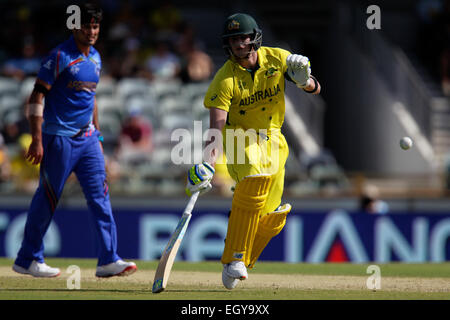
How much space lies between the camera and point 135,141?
1360 centimetres

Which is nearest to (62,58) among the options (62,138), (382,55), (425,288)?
(62,138)

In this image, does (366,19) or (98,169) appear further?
(366,19)

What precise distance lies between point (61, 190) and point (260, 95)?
1738 mm

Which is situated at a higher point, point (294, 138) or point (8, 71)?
point (8, 71)

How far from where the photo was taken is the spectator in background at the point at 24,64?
1532 cm

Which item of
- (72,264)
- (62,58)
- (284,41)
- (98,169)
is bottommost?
(72,264)

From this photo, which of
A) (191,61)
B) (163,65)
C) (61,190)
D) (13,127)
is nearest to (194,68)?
(191,61)

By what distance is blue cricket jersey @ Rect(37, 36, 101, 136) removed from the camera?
6.73 m

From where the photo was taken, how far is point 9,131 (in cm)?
1387

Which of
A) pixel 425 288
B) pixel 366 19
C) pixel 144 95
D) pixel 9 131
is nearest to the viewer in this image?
pixel 425 288

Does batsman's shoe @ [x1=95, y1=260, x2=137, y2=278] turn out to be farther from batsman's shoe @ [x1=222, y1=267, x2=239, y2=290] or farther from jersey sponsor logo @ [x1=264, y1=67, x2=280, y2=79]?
jersey sponsor logo @ [x1=264, y1=67, x2=280, y2=79]

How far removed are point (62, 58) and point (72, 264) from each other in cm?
255

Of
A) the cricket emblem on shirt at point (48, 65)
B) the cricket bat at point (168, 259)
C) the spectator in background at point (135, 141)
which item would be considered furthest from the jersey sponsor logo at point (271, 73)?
the spectator in background at point (135, 141)
